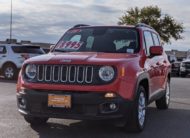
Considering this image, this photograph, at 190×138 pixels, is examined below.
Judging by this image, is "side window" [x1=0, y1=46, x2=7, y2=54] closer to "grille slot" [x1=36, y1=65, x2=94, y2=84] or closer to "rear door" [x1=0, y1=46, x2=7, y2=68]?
"rear door" [x1=0, y1=46, x2=7, y2=68]

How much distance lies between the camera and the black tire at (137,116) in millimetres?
7812

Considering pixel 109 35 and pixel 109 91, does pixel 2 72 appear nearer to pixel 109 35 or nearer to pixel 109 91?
pixel 109 35

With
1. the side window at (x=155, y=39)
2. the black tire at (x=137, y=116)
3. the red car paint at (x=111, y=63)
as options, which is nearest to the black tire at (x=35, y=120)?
the red car paint at (x=111, y=63)

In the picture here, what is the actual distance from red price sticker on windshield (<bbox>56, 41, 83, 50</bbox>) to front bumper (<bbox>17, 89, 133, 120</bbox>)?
5.07 feet

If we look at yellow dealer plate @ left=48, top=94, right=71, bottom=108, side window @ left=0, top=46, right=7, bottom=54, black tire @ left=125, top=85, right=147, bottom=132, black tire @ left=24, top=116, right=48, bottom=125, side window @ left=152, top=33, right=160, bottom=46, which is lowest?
black tire @ left=24, top=116, right=48, bottom=125

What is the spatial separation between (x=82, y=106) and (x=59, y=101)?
0.37m

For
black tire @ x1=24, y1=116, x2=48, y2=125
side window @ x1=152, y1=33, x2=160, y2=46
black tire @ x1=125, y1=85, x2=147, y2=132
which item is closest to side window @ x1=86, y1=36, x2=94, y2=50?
black tire @ x1=125, y1=85, x2=147, y2=132

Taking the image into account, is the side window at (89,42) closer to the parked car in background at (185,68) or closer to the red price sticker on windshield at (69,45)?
the red price sticker on windshield at (69,45)

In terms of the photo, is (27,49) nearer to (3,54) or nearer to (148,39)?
(3,54)

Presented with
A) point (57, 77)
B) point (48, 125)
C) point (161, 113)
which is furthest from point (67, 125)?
point (161, 113)

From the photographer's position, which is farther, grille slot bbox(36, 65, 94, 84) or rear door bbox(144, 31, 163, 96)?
rear door bbox(144, 31, 163, 96)

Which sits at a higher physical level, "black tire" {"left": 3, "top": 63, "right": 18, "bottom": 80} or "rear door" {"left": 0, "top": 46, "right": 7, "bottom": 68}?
"rear door" {"left": 0, "top": 46, "right": 7, "bottom": 68}

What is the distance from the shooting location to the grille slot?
7.50 m

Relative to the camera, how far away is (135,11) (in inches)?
2442
